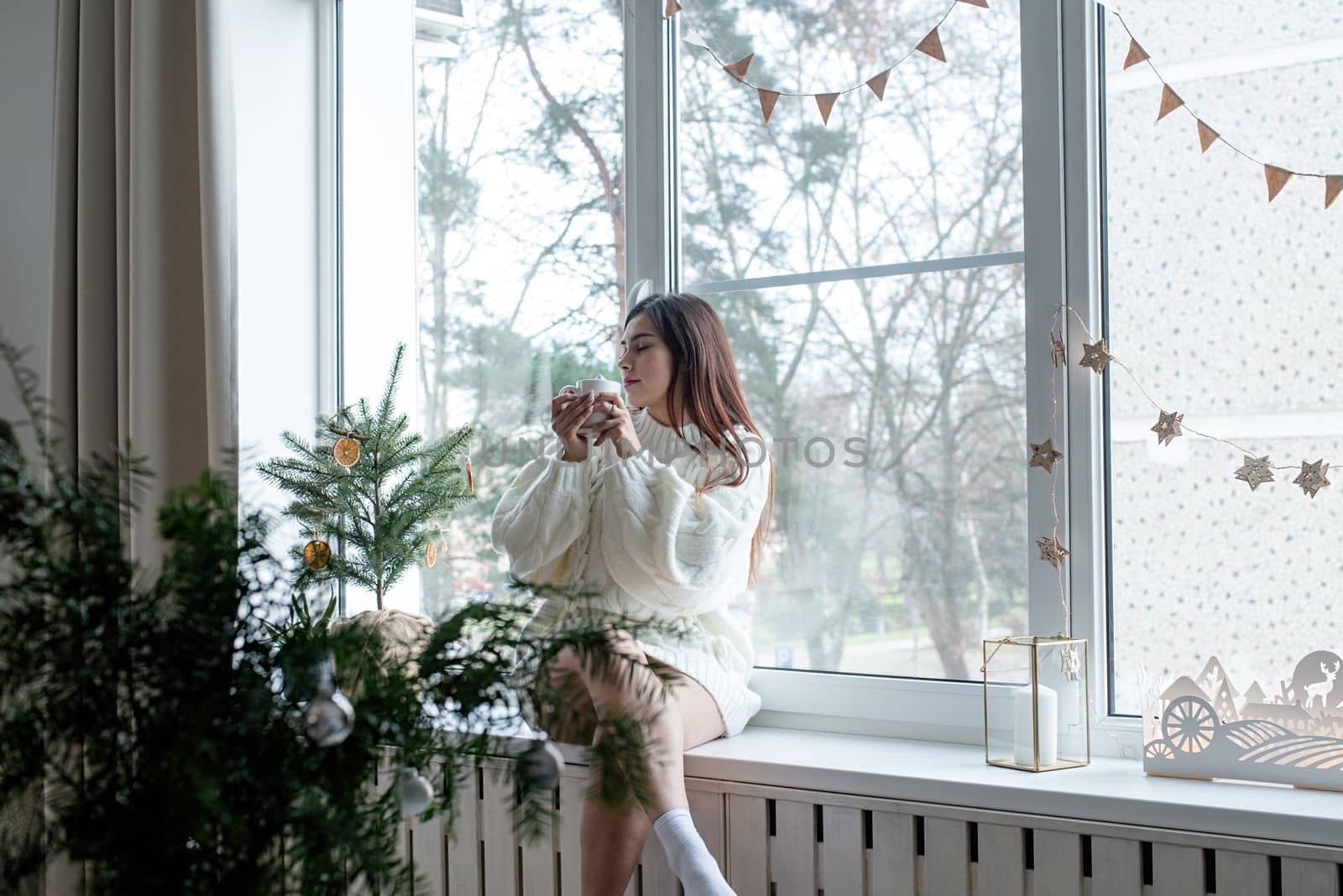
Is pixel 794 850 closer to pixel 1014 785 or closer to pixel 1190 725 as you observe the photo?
pixel 1014 785

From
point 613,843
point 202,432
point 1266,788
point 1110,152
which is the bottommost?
point 613,843

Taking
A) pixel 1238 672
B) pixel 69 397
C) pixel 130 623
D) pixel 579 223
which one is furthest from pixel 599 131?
pixel 130 623

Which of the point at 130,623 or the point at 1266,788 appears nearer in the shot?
the point at 130,623

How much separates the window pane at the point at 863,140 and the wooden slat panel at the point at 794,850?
91 cm

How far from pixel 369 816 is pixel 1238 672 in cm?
136

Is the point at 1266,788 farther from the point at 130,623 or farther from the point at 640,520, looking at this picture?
the point at 130,623

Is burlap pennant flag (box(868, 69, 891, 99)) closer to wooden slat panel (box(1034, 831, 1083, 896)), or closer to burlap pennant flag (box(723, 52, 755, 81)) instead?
burlap pennant flag (box(723, 52, 755, 81))

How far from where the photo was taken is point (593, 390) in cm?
179

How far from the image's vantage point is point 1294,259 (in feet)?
5.27

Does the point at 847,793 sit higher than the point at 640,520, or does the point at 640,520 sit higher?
the point at 640,520

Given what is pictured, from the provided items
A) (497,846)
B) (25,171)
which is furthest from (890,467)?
(25,171)

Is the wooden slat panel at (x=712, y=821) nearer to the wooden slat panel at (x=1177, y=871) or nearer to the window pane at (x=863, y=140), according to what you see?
the wooden slat panel at (x=1177, y=871)

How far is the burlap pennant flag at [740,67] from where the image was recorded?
186cm

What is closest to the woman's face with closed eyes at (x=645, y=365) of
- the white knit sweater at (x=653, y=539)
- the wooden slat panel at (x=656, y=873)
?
the white knit sweater at (x=653, y=539)
